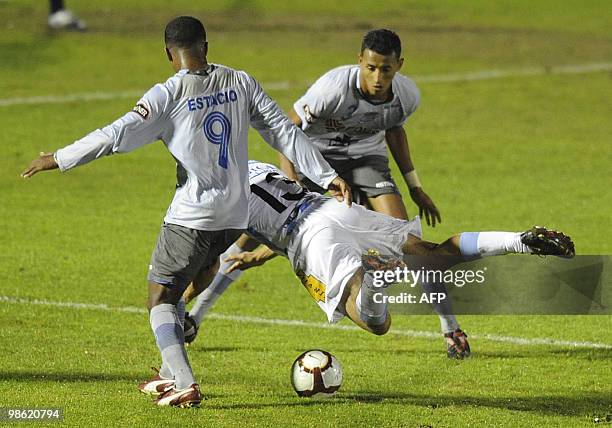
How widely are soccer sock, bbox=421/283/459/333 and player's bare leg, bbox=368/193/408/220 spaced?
2.50ft

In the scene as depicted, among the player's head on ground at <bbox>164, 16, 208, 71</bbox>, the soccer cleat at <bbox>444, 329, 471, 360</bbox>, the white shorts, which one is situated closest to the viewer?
the player's head on ground at <bbox>164, 16, 208, 71</bbox>

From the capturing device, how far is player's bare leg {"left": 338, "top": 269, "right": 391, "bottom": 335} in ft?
25.5

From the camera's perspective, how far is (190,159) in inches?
305

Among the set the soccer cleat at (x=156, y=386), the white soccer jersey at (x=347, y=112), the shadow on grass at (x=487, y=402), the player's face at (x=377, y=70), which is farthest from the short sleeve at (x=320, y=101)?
the soccer cleat at (x=156, y=386)

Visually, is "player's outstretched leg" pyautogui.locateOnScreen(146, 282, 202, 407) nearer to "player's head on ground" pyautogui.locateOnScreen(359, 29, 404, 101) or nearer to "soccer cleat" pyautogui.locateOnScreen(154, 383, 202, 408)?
"soccer cleat" pyautogui.locateOnScreen(154, 383, 202, 408)

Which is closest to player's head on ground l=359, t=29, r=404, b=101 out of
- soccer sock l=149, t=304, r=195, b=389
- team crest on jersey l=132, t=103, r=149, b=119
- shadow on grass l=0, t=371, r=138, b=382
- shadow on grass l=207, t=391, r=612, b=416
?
team crest on jersey l=132, t=103, r=149, b=119

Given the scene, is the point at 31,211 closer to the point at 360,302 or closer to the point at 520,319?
the point at 520,319

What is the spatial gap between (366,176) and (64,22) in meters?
18.5

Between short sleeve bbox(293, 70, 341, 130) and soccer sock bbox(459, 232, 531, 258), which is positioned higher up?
short sleeve bbox(293, 70, 341, 130)

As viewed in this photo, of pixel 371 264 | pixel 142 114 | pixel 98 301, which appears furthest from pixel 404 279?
pixel 98 301

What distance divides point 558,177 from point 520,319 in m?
6.61

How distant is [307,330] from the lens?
10258mm

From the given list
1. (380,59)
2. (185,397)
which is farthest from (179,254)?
(380,59)

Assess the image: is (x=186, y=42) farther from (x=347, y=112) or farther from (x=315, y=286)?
(x=347, y=112)
